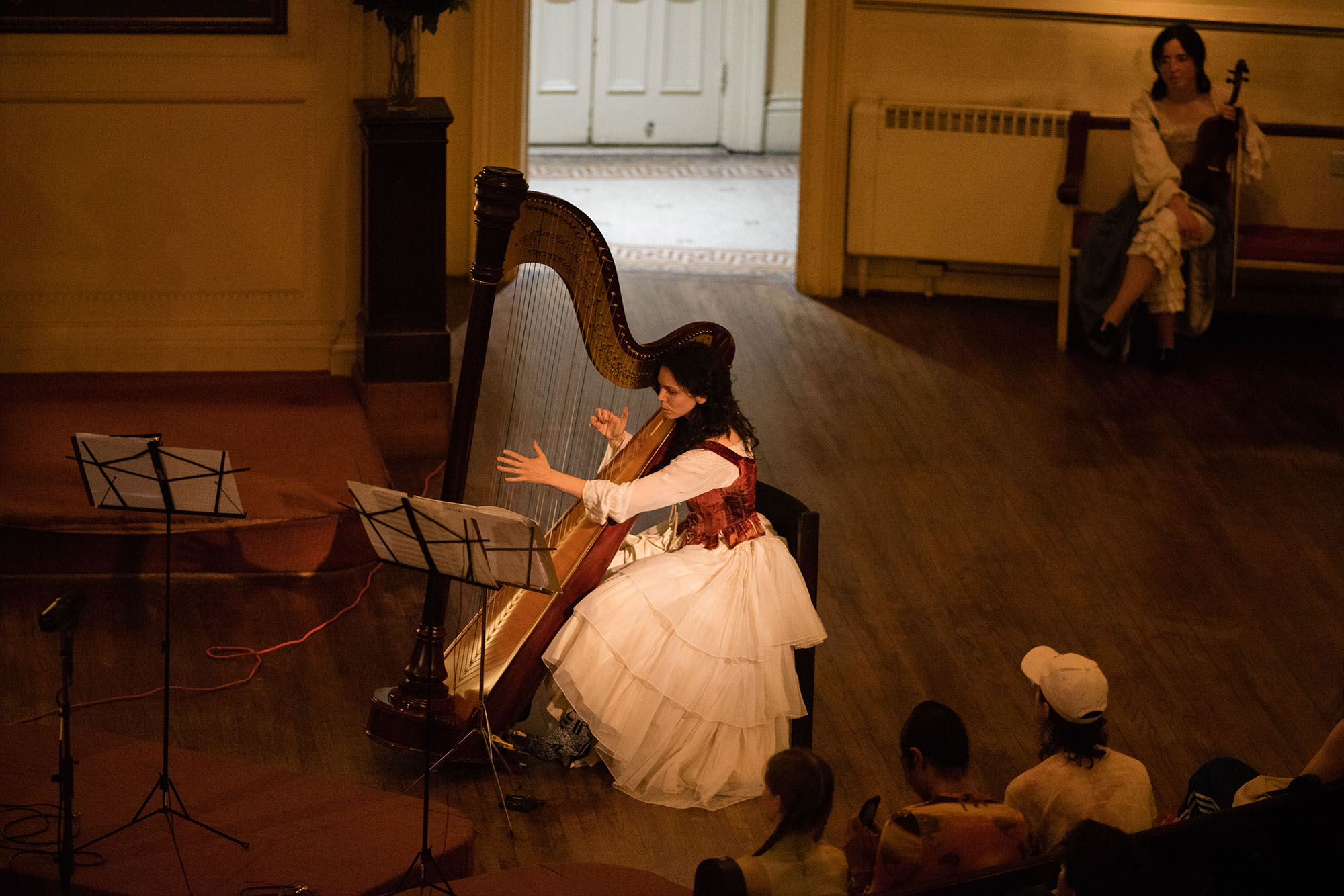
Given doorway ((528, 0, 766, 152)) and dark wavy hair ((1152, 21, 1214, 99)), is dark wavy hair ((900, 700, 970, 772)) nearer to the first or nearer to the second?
dark wavy hair ((1152, 21, 1214, 99))

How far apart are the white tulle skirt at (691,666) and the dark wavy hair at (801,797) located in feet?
3.09

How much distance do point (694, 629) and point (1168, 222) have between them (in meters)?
3.82

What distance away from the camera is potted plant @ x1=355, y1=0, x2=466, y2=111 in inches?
206

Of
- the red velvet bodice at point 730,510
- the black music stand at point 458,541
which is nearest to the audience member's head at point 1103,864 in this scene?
the black music stand at point 458,541

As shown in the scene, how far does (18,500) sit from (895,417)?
10.5ft

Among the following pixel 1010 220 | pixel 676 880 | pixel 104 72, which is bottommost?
pixel 676 880

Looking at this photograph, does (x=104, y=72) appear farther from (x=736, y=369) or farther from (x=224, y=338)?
(x=736, y=369)

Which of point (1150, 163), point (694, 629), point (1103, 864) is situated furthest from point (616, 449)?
point (1150, 163)

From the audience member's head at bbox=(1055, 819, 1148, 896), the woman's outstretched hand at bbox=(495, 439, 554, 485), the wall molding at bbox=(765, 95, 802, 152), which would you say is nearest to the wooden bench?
the wall molding at bbox=(765, 95, 802, 152)

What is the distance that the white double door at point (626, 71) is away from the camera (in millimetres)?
9812

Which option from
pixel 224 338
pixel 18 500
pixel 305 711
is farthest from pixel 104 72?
pixel 305 711

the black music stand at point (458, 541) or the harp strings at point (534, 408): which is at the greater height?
the black music stand at point (458, 541)

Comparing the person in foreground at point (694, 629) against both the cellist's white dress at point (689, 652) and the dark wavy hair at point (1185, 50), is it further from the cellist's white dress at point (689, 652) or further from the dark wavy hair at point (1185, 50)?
the dark wavy hair at point (1185, 50)

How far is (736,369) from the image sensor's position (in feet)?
21.6
